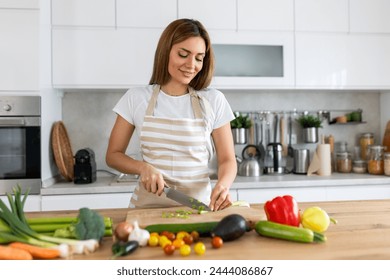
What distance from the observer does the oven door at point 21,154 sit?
2441 mm

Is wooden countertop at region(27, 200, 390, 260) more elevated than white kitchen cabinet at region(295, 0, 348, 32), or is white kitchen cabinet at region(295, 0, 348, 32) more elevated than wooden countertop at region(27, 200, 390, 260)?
white kitchen cabinet at region(295, 0, 348, 32)

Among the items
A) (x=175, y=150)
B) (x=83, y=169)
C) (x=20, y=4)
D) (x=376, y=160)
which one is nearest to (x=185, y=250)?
(x=175, y=150)

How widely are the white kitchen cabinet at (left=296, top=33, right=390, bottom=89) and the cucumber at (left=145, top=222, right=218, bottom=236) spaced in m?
1.99

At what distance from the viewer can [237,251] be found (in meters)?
1.03

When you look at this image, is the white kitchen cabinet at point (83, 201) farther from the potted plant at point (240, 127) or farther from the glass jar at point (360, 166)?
the glass jar at point (360, 166)

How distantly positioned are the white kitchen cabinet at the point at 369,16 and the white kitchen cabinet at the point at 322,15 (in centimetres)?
6

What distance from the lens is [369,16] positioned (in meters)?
2.97

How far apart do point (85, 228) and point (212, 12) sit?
213cm

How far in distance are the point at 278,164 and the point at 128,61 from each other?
133cm

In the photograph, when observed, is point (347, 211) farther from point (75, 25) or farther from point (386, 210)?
point (75, 25)

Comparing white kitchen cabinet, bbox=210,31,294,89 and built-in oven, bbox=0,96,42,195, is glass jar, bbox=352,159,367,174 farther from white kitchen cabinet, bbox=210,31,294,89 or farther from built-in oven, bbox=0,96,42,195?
built-in oven, bbox=0,96,42,195

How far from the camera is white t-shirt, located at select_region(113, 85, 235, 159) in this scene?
1.71m

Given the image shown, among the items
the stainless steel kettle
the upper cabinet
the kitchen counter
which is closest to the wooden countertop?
the kitchen counter

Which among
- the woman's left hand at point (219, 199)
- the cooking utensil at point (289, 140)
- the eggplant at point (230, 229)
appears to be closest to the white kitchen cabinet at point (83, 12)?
the cooking utensil at point (289, 140)
